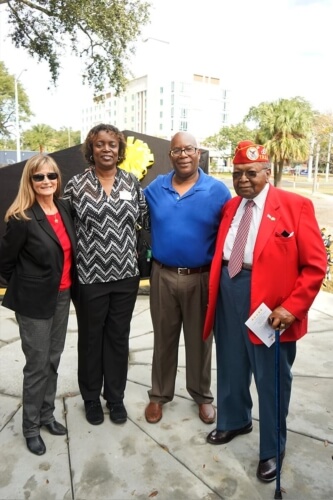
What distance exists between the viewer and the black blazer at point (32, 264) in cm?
232

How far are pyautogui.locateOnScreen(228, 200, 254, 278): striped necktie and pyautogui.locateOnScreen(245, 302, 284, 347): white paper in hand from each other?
25cm

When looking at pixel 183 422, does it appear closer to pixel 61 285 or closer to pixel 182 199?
pixel 61 285

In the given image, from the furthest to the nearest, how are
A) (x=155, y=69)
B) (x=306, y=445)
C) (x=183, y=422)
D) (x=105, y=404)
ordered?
(x=155, y=69) → (x=105, y=404) → (x=183, y=422) → (x=306, y=445)

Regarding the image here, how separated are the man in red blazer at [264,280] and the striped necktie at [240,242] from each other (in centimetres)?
1

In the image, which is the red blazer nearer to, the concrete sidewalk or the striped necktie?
the striped necktie

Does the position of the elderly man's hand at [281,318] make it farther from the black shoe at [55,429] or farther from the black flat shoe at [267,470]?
the black shoe at [55,429]

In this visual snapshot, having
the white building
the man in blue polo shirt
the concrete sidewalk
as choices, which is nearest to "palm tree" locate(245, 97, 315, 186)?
the concrete sidewalk

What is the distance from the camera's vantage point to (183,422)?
295 cm

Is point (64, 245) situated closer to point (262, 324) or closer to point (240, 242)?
point (240, 242)

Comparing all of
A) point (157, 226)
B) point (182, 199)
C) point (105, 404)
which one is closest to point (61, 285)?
point (157, 226)

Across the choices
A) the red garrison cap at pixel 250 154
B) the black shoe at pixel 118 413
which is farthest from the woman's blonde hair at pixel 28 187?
the black shoe at pixel 118 413

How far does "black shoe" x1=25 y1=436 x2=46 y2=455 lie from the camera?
2564mm

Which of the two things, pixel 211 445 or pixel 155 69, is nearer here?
pixel 211 445

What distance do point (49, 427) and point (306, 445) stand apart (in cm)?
167
